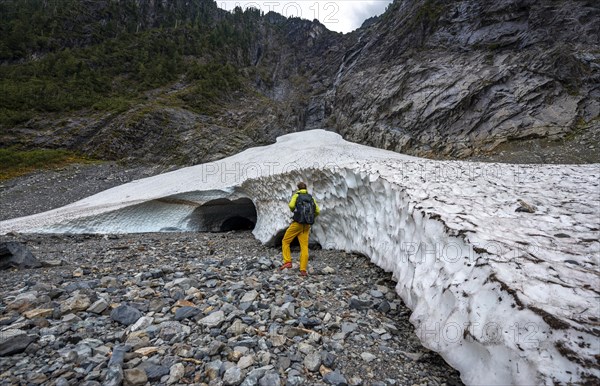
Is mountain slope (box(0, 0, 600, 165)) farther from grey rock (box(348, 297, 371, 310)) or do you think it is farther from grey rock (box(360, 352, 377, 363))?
grey rock (box(360, 352, 377, 363))

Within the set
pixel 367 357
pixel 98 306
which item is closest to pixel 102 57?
pixel 98 306

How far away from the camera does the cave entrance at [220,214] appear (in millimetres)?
13600

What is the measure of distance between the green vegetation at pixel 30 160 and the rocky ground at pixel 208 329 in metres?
31.6

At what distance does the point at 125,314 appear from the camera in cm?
393

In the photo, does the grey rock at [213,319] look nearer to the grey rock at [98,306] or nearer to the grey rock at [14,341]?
the grey rock at [98,306]

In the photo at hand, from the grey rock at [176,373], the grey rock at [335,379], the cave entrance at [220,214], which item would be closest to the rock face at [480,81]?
the cave entrance at [220,214]

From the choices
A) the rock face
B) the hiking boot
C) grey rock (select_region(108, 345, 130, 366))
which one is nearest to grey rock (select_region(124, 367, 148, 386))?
grey rock (select_region(108, 345, 130, 366))

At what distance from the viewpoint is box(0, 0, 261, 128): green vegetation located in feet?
133

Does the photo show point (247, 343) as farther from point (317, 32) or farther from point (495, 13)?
point (317, 32)

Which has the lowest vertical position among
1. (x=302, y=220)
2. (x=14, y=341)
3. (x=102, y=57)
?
(x=14, y=341)

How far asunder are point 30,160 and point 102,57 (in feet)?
105

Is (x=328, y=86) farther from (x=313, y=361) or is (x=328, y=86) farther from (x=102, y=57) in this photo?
(x=313, y=361)

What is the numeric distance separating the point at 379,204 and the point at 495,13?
38209mm

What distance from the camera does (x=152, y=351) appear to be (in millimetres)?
3162
